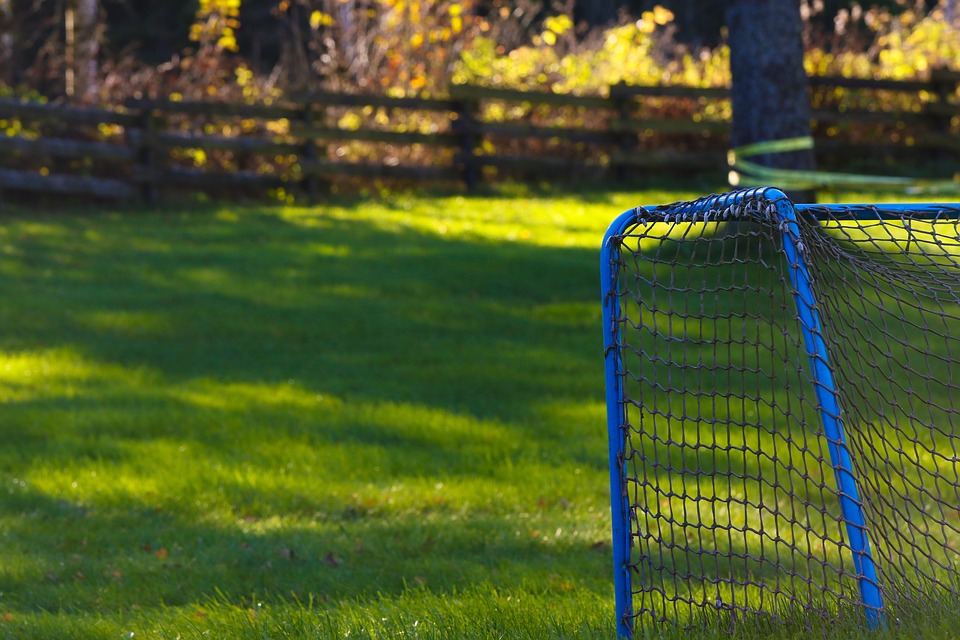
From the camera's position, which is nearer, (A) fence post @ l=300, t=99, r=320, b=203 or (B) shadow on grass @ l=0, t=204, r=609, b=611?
(B) shadow on grass @ l=0, t=204, r=609, b=611

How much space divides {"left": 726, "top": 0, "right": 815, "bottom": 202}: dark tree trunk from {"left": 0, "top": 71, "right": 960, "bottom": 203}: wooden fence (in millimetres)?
5294

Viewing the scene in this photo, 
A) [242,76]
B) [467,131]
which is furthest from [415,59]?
[467,131]

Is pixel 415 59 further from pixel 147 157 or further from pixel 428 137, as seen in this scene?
pixel 147 157

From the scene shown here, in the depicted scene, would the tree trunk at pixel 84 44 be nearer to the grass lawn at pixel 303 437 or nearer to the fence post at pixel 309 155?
the fence post at pixel 309 155

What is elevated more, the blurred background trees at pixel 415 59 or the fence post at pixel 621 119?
the blurred background trees at pixel 415 59

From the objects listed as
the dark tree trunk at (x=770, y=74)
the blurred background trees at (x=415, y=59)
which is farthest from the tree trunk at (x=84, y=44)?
the dark tree trunk at (x=770, y=74)

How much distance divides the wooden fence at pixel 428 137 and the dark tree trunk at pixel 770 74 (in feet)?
17.4

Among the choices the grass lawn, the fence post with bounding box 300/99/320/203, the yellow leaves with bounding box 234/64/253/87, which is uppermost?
the yellow leaves with bounding box 234/64/253/87

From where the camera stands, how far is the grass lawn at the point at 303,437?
13.8 feet

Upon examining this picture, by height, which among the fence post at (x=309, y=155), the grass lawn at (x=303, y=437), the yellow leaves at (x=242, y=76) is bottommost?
the grass lawn at (x=303, y=437)

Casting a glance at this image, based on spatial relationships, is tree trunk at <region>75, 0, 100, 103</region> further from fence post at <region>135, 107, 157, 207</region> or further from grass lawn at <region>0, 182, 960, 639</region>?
grass lawn at <region>0, 182, 960, 639</region>

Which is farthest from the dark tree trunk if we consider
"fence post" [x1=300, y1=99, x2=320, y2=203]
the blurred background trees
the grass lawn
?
the blurred background trees

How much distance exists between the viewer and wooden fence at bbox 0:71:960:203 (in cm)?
1446

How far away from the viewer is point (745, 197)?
10.4 feet
